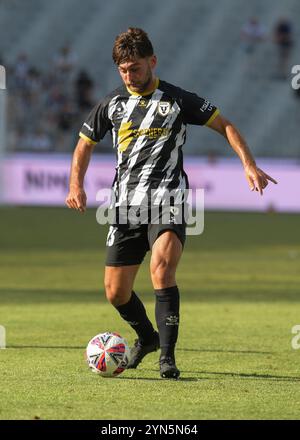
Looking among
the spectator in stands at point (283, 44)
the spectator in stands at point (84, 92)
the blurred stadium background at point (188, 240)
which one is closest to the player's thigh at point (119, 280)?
the blurred stadium background at point (188, 240)

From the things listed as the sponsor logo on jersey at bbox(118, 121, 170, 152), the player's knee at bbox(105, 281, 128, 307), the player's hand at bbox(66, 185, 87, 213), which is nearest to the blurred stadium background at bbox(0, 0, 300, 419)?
the player's knee at bbox(105, 281, 128, 307)

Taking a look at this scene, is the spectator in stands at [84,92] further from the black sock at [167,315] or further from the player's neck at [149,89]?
the black sock at [167,315]

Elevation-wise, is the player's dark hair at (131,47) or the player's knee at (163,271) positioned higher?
the player's dark hair at (131,47)

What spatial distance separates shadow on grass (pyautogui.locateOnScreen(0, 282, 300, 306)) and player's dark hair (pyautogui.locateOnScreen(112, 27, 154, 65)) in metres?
5.50

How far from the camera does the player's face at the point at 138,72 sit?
827 centimetres

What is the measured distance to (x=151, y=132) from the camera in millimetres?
8453

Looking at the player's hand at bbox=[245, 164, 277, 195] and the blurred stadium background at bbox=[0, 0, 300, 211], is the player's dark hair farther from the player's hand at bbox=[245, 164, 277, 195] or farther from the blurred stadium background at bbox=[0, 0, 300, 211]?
the blurred stadium background at bbox=[0, 0, 300, 211]

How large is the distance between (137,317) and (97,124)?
1500 mm

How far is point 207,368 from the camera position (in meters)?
8.89

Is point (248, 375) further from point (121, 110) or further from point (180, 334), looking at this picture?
point (180, 334)

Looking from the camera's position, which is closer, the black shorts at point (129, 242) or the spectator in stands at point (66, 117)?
the black shorts at point (129, 242)

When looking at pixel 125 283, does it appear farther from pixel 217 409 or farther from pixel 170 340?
pixel 217 409

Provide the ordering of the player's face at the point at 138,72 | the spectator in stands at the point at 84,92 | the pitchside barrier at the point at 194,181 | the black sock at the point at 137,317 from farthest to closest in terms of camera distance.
→ the spectator in stands at the point at 84,92, the pitchside barrier at the point at 194,181, the black sock at the point at 137,317, the player's face at the point at 138,72

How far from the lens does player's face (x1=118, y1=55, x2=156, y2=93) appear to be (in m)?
8.27
